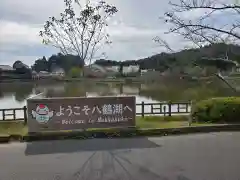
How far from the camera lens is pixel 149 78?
1323 centimetres

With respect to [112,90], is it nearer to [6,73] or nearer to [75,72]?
[75,72]

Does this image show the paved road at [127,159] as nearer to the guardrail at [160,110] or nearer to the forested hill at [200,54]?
the forested hill at [200,54]

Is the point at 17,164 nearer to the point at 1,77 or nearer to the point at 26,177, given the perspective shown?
the point at 26,177

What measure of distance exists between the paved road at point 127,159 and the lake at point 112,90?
9.00 feet

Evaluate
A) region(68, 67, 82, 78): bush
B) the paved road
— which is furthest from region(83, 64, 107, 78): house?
the paved road

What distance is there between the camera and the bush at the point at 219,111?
8.86 m

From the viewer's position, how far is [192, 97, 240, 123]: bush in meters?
8.86

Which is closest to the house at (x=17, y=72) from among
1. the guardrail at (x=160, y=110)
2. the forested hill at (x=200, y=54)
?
the guardrail at (x=160, y=110)

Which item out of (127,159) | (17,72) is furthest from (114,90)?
(17,72)

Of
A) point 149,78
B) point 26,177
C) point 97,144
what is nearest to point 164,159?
point 97,144

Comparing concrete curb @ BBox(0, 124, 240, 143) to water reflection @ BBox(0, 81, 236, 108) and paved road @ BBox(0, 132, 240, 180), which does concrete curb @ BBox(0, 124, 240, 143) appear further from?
water reflection @ BBox(0, 81, 236, 108)

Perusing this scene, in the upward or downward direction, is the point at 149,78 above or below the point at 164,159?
above

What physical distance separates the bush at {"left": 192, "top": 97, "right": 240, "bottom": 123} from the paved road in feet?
5.64

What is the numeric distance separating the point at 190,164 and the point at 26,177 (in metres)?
2.80
